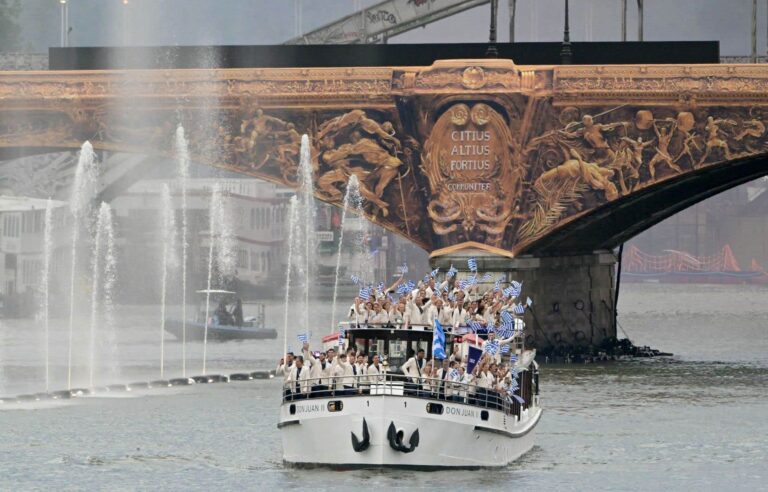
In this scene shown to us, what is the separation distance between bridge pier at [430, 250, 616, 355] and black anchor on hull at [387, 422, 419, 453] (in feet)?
131

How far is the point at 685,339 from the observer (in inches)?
5502

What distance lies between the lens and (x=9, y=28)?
188250 mm

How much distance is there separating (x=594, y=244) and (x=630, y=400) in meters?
30.1

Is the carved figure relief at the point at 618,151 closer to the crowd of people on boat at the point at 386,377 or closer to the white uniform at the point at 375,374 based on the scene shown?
the crowd of people on boat at the point at 386,377

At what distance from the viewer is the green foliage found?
186 metres

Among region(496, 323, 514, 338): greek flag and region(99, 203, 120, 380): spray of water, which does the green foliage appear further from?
region(496, 323, 514, 338): greek flag

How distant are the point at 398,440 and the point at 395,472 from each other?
1.13 m

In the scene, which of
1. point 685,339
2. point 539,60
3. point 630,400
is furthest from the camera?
point 685,339

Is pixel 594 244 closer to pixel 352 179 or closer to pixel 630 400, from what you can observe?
pixel 352 179

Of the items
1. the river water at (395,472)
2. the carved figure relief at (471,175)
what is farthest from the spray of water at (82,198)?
the carved figure relief at (471,175)

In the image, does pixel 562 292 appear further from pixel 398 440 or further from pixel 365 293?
pixel 398 440

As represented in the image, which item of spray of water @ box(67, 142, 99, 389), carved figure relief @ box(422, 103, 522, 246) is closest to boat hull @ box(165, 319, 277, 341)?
spray of water @ box(67, 142, 99, 389)

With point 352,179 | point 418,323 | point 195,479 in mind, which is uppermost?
point 352,179

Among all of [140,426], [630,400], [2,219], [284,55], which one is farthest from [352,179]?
[2,219]
